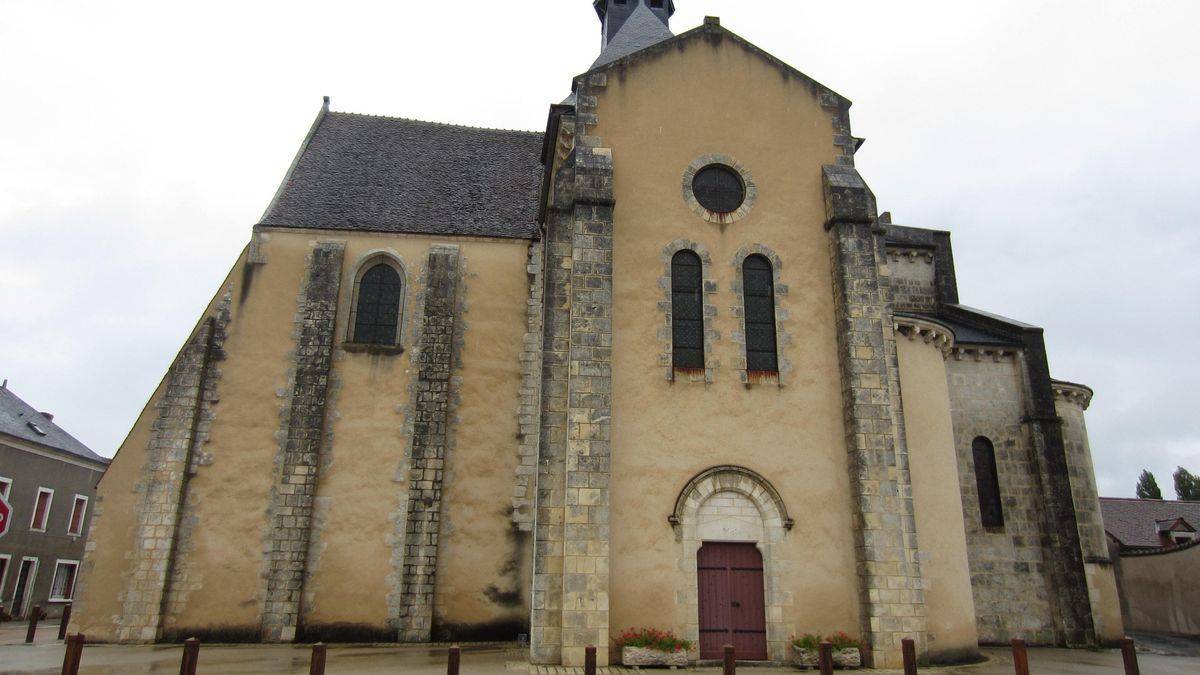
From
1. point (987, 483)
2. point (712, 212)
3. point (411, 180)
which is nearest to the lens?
point (712, 212)

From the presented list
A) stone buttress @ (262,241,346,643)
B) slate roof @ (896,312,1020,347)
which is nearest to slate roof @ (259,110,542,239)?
stone buttress @ (262,241,346,643)

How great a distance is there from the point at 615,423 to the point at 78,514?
2320cm

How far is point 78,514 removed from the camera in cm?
2544

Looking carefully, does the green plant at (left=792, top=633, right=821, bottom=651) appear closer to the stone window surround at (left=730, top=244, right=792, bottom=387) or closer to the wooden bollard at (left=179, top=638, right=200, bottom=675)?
the stone window surround at (left=730, top=244, right=792, bottom=387)

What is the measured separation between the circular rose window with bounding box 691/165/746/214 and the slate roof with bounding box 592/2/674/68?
827 centimetres

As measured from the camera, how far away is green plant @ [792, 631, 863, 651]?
418 inches

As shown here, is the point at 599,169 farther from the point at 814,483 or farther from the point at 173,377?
the point at 173,377


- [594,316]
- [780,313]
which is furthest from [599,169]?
[780,313]

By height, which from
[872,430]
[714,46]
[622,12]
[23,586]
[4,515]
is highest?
[622,12]

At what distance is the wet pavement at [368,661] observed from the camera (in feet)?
33.5

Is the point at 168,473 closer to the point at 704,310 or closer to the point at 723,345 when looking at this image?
the point at 704,310

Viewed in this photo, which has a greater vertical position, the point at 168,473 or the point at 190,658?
the point at 168,473

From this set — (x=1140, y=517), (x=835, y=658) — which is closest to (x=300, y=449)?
(x=835, y=658)

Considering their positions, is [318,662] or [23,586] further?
[23,586]
